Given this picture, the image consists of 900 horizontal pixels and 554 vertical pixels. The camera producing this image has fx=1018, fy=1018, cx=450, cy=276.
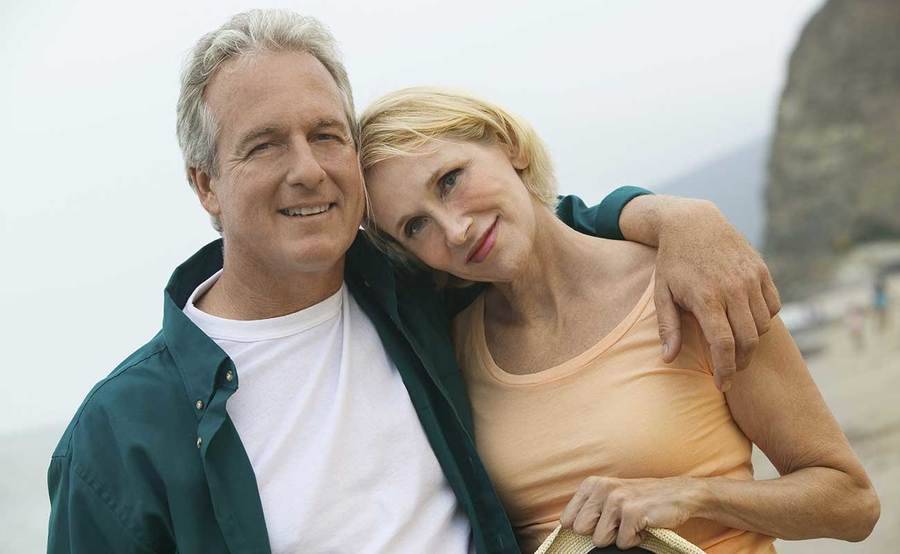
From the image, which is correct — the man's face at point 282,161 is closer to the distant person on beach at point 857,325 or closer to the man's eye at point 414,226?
the man's eye at point 414,226

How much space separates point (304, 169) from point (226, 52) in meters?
0.25

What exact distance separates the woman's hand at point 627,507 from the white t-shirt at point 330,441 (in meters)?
0.27

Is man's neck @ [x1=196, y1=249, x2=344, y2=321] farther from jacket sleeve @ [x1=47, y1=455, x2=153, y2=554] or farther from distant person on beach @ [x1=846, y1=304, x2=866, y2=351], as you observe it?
distant person on beach @ [x1=846, y1=304, x2=866, y2=351]

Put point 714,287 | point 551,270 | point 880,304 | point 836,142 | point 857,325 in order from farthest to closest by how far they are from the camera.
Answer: point 836,142 → point 880,304 → point 857,325 → point 551,270 → point 714,287

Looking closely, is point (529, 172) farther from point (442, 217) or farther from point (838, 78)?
point (838, 78)

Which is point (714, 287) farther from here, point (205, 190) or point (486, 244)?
point (205, 190)

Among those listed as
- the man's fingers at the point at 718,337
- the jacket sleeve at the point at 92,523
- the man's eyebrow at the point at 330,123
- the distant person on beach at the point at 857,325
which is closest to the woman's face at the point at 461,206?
the man's eyebrow at the point at 330,123

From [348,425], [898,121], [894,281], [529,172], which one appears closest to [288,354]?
[348,425]

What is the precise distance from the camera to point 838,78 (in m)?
11.8

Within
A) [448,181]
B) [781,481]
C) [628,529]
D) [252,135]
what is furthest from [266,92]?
[781,481]

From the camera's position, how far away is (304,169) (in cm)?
169

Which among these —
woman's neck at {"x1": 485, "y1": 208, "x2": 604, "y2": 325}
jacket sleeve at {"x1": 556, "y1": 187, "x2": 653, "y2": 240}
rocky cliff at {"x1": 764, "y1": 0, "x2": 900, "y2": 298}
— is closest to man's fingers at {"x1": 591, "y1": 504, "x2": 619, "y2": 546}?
woman's neck at {"x1": 485, "y1": 208, "x2": 604, "y2": 325}

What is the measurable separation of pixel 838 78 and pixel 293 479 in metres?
11.5

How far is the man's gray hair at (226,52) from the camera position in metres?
1.73
